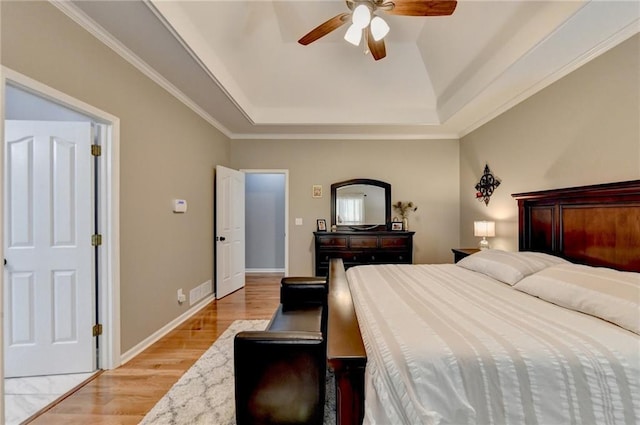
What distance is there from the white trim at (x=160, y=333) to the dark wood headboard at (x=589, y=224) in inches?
155

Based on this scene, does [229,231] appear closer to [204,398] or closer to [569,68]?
[204,398]

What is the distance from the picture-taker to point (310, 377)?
151 cm

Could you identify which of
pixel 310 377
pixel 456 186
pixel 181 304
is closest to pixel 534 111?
pixel 456 186

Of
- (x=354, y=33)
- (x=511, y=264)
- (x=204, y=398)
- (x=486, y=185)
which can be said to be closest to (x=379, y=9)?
(x=354, y=33)

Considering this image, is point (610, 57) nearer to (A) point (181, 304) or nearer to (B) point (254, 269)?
(A) point (181, 304)

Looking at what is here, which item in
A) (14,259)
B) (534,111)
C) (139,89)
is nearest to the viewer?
(14,259)

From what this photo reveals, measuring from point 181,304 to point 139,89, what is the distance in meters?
2.37

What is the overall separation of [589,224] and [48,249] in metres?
4.29

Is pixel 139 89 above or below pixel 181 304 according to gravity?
above

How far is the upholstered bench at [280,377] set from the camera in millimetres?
1506

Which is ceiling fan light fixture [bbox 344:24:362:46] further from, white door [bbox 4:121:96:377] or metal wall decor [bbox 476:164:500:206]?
metal wall decor [bbox 476:164:500:206]

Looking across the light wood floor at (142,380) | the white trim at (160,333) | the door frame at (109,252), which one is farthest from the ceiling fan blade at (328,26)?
the white trim at (160,333)

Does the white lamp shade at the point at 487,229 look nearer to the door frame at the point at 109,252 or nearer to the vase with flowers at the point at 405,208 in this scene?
the vase with flowers at the point at 405,208

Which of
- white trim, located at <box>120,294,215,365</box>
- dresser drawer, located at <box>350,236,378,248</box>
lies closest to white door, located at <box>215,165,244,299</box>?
white trim, located at <box>120,294,215,365</box>
